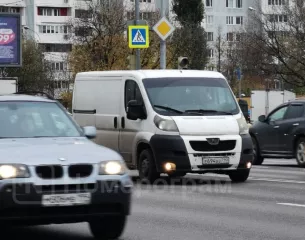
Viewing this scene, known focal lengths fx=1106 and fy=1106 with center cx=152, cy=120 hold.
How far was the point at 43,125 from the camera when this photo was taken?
39.8 feet

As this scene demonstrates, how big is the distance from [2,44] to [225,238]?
47.2 meters

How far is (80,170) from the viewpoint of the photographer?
10.8 m

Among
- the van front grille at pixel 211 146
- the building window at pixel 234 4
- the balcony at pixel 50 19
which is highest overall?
the building window at pixel 234 4

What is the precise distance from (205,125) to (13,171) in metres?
8.90

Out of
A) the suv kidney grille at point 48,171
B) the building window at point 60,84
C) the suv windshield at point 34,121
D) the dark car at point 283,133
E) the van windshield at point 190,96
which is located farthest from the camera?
the building window at point 60,84

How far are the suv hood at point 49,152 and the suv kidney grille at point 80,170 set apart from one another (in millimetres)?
49

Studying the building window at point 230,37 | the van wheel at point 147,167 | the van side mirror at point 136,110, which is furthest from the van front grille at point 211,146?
the building window at point 230,37

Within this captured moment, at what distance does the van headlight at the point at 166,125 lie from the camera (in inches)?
751

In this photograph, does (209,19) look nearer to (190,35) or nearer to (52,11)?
(52,11)

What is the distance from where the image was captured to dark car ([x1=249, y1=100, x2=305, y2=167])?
25781 mm

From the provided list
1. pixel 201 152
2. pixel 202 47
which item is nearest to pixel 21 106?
pixel 201 152

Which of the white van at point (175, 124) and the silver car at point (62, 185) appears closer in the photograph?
the silver car at point (62, 185)

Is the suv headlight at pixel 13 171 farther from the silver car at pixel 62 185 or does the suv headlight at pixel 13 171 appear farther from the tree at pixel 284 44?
the tree at pixel 284 44

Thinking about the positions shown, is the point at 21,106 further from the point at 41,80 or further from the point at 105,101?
the point at 41,80
